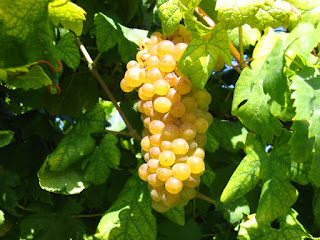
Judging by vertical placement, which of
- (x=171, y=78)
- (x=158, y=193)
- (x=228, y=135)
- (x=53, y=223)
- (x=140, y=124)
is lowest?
(x=53, y=223)

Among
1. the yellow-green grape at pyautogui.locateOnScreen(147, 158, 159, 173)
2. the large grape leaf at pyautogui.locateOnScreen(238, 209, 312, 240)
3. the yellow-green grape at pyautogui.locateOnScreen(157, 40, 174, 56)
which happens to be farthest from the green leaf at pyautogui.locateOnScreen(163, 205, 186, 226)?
the yellow-green grape at pyautogui.locateOnScreen(157, 40, 174, 56)

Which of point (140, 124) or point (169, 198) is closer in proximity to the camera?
point (169, 198)

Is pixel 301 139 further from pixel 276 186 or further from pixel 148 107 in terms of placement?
pixel 148 107

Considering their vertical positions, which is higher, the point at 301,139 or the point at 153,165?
the point at 301,139

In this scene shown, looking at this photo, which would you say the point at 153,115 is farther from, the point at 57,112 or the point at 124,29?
the point at 57,112

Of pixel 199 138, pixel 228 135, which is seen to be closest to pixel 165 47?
pixel 199 138

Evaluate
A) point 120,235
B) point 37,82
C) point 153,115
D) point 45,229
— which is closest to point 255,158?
point 153,115
